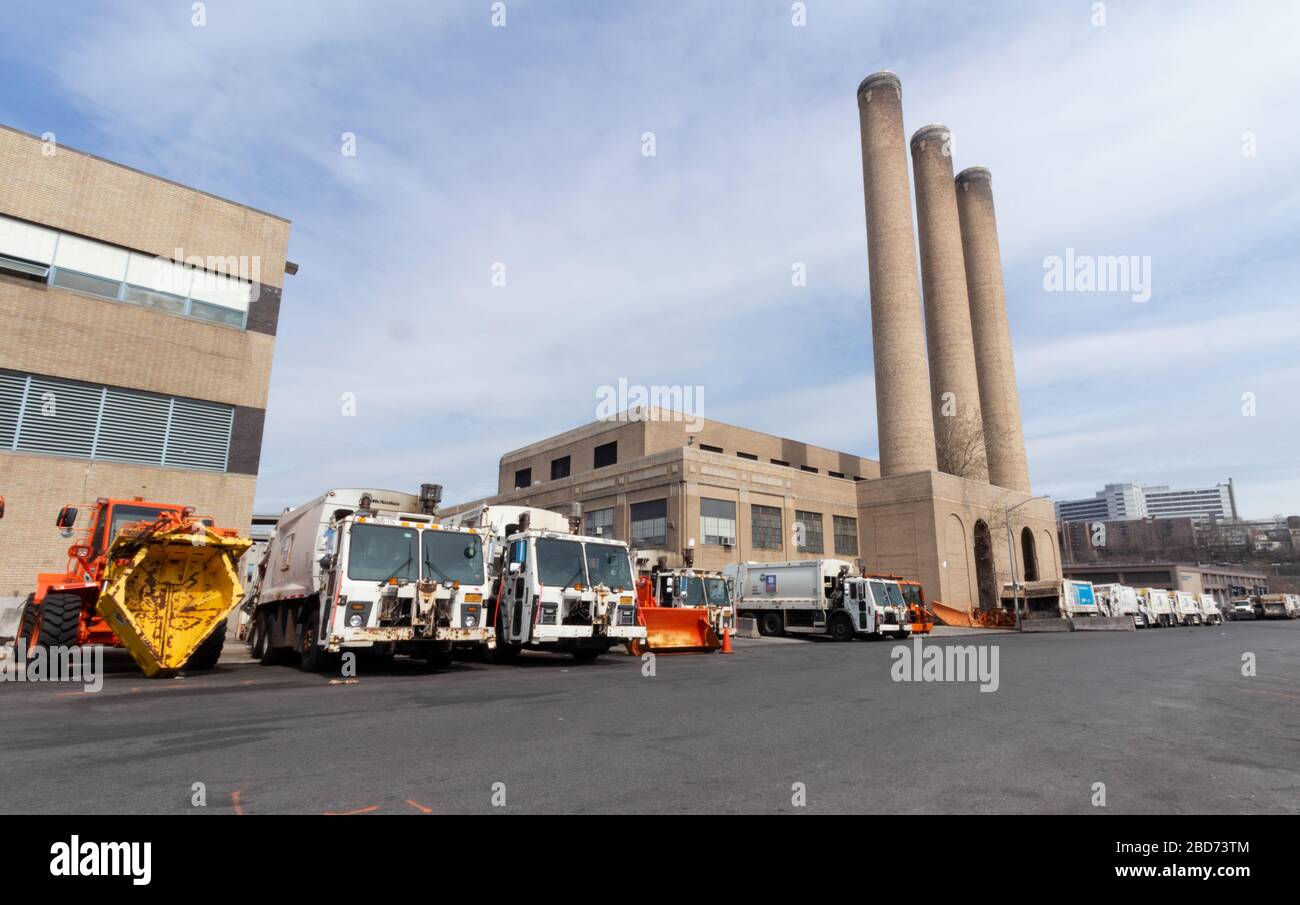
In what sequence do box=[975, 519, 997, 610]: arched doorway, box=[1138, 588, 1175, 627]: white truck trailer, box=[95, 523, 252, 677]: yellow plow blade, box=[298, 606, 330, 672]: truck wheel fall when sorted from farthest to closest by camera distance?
box=[975, 519, 997, 610]: arched doorway → box=[1138, 588, 1175, 627]: white truck trailer → box=[298, 606, 330, 672]: truck wheel → box=[95, 523, 252, 677]: yellow plow blade

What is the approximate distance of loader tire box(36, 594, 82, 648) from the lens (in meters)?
10.5

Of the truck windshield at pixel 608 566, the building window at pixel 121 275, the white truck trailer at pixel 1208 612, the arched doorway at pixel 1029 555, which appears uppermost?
the building window at pixel 121 275

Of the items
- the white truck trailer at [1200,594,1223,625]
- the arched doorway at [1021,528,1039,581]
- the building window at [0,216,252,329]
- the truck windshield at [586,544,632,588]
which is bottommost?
the white truck trailer at [1200,594,1223,625]

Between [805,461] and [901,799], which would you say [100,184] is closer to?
[901,799]

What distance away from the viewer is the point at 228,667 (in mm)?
12914

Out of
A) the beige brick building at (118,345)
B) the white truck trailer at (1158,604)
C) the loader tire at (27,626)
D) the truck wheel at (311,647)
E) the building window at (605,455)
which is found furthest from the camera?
the building window at (605,455)

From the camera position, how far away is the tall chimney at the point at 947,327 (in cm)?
5797

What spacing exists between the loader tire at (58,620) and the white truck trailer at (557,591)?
5554 mm

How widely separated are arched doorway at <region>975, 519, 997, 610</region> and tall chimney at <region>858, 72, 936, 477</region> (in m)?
6.85

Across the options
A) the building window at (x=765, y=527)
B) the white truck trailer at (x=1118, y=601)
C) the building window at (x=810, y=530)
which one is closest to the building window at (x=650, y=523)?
the building window at (x=765, y=527)

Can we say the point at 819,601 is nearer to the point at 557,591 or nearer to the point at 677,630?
the point at 677,630

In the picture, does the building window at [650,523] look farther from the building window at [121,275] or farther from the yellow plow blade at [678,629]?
the building window at [121,275]

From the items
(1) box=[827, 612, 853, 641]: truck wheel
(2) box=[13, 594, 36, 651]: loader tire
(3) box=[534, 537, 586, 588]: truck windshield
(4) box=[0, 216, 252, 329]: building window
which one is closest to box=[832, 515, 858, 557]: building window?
(1) box=[827, 612, 853, 641]: truck wheel

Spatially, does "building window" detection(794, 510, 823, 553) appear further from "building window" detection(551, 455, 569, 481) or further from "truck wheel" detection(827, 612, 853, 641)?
"building window" detection(551, 455, 569, 481)
